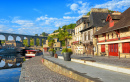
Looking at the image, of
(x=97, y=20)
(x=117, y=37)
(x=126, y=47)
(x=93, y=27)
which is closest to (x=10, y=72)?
(x=126, y=47)

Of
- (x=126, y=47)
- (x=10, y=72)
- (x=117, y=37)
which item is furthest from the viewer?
(x=117, y=37)

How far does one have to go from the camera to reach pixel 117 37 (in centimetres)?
2142

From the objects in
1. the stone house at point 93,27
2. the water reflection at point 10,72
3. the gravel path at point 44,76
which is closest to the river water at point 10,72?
the water reflection at point 10,72

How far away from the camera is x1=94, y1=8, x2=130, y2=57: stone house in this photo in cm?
1891

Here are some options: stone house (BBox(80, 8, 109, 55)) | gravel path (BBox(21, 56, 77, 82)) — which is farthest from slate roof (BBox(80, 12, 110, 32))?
gravel path (BBox(21, 56, 77, 82))

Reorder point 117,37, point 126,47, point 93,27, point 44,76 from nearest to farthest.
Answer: point 44,76
point 126,47
point 117,37
point 93,27

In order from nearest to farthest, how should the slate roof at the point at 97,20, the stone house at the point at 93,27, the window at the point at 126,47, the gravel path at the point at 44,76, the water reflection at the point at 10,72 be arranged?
1. the gravel path at the point at 44,76
2. the water reflection at the point at 10,72
3. the window at the point at 126,47
4. the stone house at the point at 93,27
5. the slate roof at the point at 97,20

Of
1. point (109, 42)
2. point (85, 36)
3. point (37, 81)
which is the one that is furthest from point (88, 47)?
point (37, 81)

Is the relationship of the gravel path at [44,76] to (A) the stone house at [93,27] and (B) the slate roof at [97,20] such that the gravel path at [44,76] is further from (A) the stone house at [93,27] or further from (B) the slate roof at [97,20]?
(B) the slate roof at [97,20]

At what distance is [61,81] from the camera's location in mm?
7293

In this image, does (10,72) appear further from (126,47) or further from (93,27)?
(93,27)

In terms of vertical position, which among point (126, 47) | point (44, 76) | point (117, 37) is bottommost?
point (44, 76)

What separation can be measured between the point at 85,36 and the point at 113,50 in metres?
Answer: 12.2

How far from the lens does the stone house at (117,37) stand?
18906 millimetres
